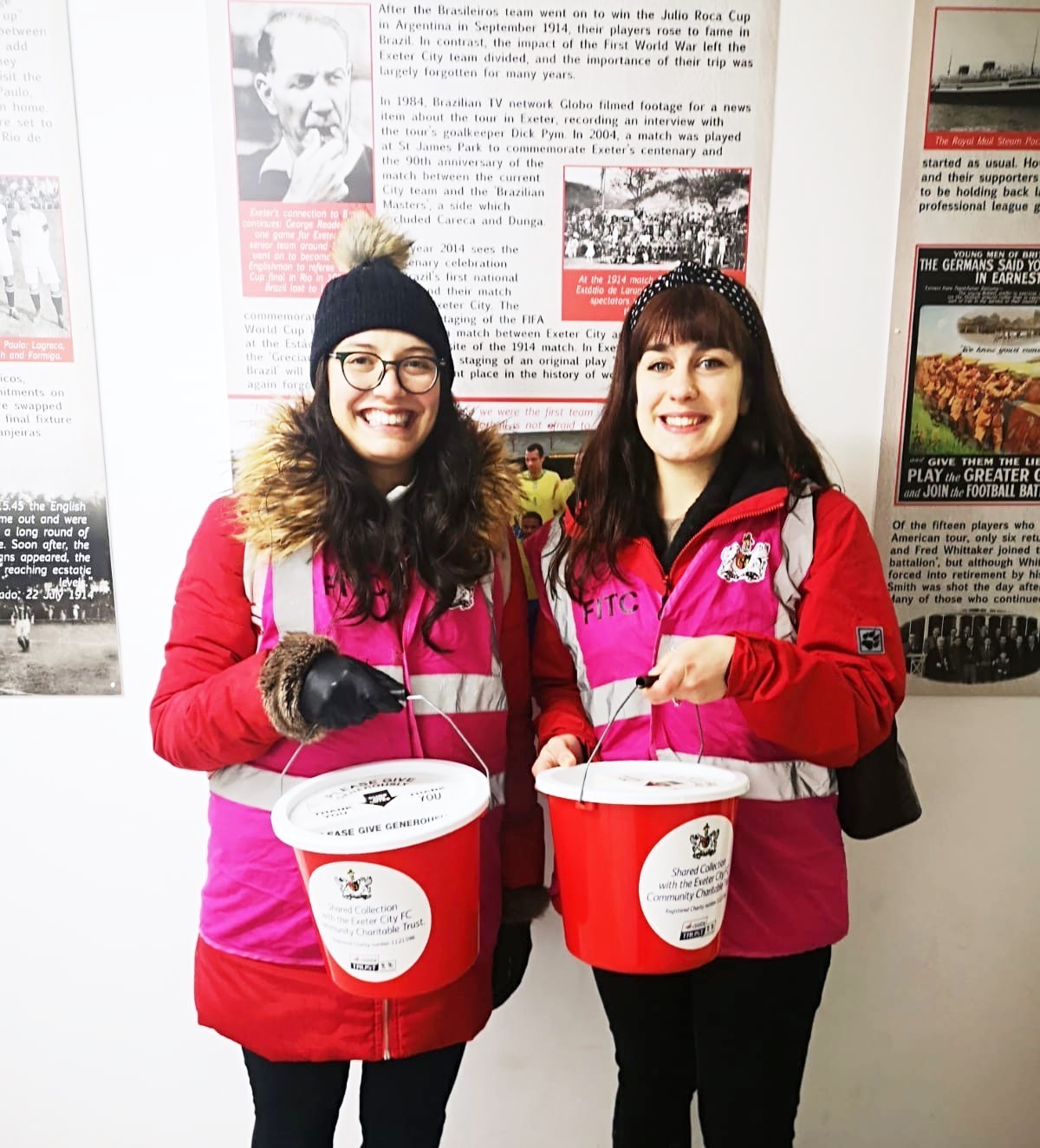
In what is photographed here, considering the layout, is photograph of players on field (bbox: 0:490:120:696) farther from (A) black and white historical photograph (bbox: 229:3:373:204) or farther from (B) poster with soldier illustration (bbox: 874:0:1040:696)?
(B) poster with soldier illustration (bbox: 874:0:1040:696)

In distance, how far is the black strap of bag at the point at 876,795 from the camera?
3.64 feet

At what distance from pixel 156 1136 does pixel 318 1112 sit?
817 mm

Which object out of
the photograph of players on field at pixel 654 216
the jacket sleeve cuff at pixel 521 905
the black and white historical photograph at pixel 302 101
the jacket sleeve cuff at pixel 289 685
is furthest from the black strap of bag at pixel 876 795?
the black and white historical photograph at pixel 302 101

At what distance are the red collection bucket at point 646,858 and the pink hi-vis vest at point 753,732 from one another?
7 centimetres

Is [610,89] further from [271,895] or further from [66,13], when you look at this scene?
[271,895]

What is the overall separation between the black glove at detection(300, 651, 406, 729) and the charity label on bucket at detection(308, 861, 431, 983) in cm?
17

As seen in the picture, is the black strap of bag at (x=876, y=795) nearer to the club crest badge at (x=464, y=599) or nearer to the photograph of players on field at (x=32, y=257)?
the club crest badge at (x=464, y=599)

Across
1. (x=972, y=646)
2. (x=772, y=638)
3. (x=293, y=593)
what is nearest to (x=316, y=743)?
(x=293, y=593)

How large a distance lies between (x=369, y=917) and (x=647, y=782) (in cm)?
39

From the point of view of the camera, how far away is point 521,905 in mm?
1200

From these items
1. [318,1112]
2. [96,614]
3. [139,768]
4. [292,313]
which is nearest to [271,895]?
[318,1112]

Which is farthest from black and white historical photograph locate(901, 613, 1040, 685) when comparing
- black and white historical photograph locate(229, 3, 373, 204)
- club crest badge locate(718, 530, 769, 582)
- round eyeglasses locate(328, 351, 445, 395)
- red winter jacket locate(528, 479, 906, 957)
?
black and white historical photograph locate(229, 3, 373, 204)

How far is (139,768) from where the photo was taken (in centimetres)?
148

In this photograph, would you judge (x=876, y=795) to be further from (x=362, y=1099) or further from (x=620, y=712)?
(x=362, y=1099)
